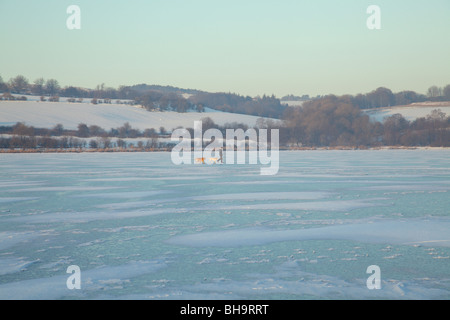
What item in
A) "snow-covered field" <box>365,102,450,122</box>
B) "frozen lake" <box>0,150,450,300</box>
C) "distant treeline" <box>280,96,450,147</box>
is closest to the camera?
"frozen lake" <box>0,150,450,300</box>

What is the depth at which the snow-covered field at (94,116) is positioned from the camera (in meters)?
66.2

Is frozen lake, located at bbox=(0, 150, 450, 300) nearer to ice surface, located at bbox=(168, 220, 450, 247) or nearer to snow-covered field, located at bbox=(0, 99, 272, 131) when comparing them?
ice surface, located at bbox=(168, 220, 450, 247)

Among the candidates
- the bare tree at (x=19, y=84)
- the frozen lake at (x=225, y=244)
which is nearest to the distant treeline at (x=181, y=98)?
the bare tree at (x=19, y=84)

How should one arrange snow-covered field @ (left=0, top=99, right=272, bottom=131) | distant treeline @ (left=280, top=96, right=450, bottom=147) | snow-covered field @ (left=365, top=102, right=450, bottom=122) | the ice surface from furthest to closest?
1. snow-covered field @ (left=365, top=102, right=450, bottom=122)
2. distant treeline @ (left=280, top=96, right=450, bottom=147)
3. snow-covered field @ (left=0, top=99, right=272, bottom=131)
4. the ice surface

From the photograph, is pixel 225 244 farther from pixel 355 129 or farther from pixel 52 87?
pixel 52 87

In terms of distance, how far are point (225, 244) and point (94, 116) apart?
244 feet

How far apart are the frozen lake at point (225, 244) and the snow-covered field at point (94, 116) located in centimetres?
5749

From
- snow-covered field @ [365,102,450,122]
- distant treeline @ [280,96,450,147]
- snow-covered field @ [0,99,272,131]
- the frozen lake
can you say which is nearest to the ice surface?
the frozen lake

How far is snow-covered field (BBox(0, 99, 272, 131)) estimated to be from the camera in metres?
66.2

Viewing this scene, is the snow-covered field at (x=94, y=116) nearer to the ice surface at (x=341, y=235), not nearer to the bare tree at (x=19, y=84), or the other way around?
the bare tree at (x=19, y=84)

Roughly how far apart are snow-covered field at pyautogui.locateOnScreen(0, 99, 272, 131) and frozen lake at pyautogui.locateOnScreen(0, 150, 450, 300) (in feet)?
189

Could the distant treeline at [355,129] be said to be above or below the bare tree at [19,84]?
below

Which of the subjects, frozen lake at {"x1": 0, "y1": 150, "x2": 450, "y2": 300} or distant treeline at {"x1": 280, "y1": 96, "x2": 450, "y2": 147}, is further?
distant treeline at {"x1": 280, "y1": 96, "x2": 450, "y2": 147}

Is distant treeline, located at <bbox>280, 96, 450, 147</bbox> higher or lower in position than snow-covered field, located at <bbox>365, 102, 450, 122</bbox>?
lower
